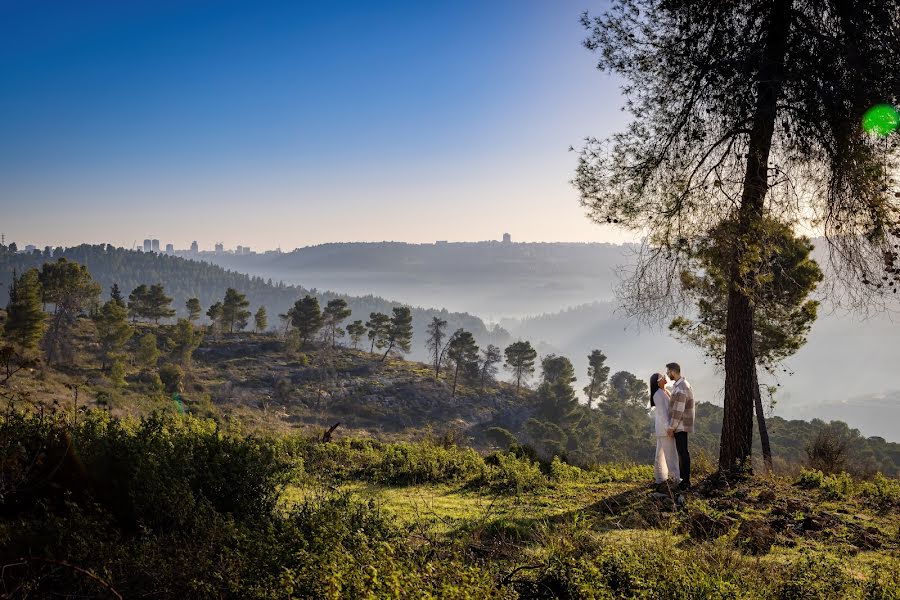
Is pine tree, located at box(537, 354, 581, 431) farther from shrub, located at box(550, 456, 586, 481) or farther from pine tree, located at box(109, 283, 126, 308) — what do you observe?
pine tree, located at box(109, 283, 126, 308)

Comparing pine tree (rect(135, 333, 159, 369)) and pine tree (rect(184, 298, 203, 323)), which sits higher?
pine tree (rect(184, 298, 203, 323))

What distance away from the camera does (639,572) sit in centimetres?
325

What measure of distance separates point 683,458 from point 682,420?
1.65ft

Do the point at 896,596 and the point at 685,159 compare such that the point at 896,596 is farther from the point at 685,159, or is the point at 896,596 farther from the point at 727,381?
the point at 685,159

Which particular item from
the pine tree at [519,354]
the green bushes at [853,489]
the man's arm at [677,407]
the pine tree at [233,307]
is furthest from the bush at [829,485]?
the pine tree at [233,307]

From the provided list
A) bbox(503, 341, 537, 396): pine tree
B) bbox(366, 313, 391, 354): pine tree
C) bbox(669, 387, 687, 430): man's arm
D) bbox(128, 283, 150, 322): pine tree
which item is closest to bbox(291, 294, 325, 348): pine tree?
bbox(366, 313, 391, 354): pine tree

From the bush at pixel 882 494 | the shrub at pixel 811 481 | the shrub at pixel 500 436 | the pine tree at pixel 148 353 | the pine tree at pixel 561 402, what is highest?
the bush at pixel 882 494

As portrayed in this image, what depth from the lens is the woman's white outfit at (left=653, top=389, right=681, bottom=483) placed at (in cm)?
742

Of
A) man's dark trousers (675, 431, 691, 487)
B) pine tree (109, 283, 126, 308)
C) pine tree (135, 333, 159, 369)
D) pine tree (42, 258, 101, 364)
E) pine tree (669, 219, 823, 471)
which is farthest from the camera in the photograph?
pine tree (109, 283, 126, 308)

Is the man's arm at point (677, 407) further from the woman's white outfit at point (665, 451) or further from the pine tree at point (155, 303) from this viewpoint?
the pine tree at point (155, 303)

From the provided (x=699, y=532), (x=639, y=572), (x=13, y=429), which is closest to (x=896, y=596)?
(x=639, y=572)

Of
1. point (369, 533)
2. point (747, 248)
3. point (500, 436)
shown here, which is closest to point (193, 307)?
point (500, 436)

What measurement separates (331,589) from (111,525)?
2.59 metres

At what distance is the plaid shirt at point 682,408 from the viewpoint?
23.8 feet
